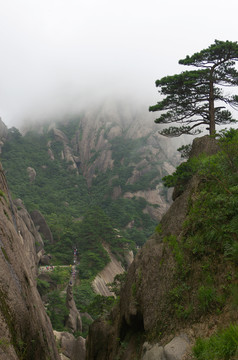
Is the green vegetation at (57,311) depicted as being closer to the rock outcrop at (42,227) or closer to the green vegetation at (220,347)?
the rock outcrop at (42,227)

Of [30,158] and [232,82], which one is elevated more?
[30,158]

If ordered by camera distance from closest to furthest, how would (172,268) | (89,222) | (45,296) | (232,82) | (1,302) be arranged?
(1,302) < (172,268) < (232,82) < (45,296) < (89,222)

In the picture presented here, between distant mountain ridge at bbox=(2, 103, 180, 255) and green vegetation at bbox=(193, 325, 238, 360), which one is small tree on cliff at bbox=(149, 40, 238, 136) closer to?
green vegetation at bbox=(193, 325, 238, 360)

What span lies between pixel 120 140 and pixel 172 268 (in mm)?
101876

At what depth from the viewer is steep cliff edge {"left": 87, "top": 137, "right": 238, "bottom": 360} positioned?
222 inches

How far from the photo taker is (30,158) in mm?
101688

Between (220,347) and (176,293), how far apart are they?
2.73 metres

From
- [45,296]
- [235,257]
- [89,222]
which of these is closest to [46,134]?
[89,222]

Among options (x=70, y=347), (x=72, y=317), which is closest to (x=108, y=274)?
(x=72, y=317)

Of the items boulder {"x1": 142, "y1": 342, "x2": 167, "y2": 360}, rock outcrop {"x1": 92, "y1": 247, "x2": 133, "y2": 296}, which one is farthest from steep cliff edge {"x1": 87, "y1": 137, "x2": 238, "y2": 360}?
rock outcrop {"x1": 92, "y1": 247, "x2": 133, "y2": 296}

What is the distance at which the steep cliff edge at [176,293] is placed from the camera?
564 cm

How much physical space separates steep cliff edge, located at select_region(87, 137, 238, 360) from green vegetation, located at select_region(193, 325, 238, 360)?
51 centimetres

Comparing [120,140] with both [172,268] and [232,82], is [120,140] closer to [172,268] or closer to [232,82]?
[232,82]

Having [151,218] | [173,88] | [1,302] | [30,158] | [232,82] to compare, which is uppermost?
[30,158]
